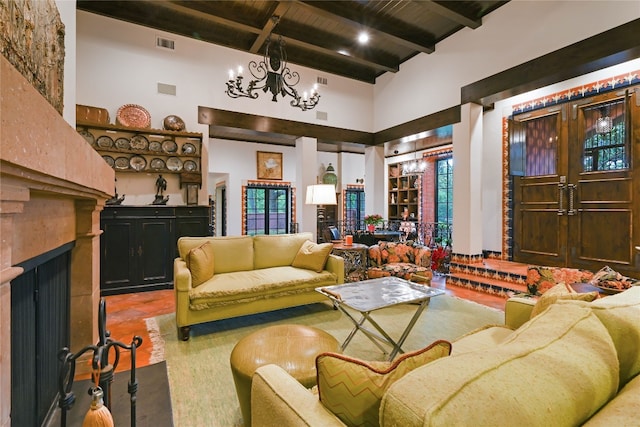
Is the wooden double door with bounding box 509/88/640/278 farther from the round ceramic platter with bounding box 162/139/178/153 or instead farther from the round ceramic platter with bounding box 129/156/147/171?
the round ceramic platter with bounding box 129/156/147/171

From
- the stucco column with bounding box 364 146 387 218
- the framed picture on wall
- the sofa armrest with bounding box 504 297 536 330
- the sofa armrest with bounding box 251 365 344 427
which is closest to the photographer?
the sofa armrest with bounding box 251 365 344 427

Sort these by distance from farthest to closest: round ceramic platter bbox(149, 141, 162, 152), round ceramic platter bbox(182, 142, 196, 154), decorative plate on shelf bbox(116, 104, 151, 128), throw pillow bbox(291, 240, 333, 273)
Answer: round ceramic platter bbox(182, 142, 196, 154)
round ceramic platter bbox(149, 141, 162, 152)
decorative plate on shelf bbox(116, 104, 151, 128)
throw pillow bbox(291, 240, 333, 273)

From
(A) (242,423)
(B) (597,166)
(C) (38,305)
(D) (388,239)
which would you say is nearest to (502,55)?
(B) (597,166)

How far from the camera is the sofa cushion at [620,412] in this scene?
2.18 feet

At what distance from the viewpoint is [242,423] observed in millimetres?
1738

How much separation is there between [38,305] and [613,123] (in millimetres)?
6298

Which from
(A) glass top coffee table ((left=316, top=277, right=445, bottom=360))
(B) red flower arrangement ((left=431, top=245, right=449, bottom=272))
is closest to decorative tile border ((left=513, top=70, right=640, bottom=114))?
(B) red flower arrangement ((left=431, top=245, right=449, bottom=272))

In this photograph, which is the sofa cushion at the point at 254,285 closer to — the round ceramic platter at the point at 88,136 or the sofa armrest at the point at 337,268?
the sofa armrest at the point at 337,268

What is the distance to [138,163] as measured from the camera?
15.4 feet

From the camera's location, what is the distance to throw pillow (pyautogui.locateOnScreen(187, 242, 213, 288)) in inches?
118

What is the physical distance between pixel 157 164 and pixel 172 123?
71cm

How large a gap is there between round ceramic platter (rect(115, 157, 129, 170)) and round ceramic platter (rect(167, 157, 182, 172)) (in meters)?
0.57

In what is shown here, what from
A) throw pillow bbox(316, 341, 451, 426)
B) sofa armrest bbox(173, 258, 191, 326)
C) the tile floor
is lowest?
the tile floor

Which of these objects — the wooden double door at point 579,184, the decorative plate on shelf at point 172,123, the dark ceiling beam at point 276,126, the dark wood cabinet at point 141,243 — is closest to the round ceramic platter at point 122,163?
the dark wood cabinet at point 141,243
